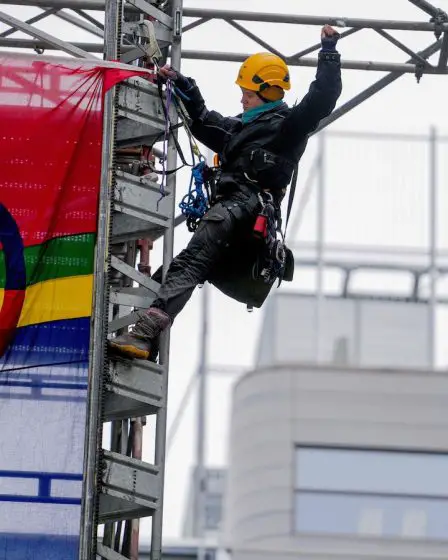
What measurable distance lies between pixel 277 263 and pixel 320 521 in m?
25.3

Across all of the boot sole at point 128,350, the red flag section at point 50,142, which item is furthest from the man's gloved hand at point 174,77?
the boot sole at point 128,350

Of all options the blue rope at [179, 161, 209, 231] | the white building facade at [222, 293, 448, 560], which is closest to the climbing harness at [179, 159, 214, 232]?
the blue rope at [179, 161, 209, 231]

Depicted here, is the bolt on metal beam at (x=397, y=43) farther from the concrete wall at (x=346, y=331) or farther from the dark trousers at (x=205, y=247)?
the concrete wall at (x=346, y=331)

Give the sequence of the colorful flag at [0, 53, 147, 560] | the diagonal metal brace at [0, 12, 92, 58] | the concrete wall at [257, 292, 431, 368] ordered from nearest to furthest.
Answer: the colorful flag at [0, 53, 147, 560] → the diagonal metal brace at [0, 12, 92, 58] → the concrete wall at [257, 292, 431, 368]

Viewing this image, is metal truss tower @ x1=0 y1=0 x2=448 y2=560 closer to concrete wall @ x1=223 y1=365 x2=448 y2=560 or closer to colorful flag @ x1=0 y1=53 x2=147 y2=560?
colorful flag @ x1=0 y1=53 x2=147 y2=560

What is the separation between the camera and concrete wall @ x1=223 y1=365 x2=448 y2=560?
113 ft

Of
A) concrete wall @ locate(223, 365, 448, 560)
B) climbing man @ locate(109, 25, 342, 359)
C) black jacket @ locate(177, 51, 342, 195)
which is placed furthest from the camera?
concrete wall @ locate(223, 365, 448, 560)

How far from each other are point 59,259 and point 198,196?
825mm

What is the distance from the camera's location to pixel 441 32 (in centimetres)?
1167

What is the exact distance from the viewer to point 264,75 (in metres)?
9.93

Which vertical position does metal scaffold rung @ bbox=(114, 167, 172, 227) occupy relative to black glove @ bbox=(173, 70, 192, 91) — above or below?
below

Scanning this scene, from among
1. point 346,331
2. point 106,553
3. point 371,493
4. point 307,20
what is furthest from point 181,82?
point 346,331

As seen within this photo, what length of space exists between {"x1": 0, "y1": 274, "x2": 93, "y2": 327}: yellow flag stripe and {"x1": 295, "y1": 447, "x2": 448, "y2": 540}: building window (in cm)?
2526

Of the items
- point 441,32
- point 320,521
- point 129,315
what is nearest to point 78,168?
point 129,315
